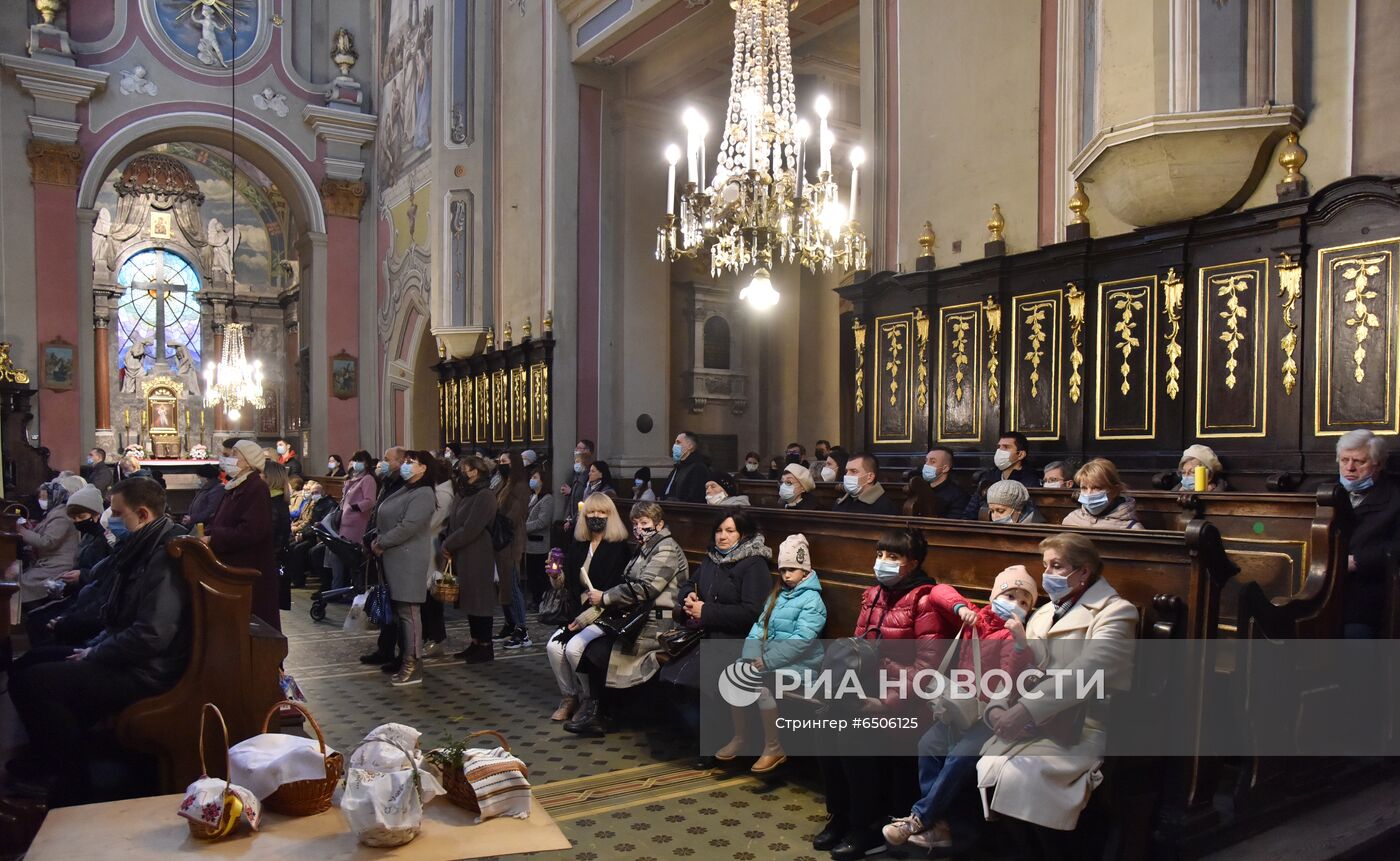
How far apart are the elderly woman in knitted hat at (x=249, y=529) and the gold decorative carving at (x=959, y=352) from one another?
5.30 m

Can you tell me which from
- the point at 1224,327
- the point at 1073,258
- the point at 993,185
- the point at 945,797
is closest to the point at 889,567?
the point at 945,797

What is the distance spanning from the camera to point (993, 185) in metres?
7.87

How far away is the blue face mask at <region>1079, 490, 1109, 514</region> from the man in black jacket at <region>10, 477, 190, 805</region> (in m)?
4.02

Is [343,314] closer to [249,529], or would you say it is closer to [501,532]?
[501,532]

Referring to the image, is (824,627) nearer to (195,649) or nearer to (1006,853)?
(1006,853)

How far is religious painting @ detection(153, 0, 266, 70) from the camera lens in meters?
17.9

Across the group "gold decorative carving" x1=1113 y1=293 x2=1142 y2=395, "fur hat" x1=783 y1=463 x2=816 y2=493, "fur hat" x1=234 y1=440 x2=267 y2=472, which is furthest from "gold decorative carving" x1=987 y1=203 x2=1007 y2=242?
"fur hat" x1=234 y1=440 x2=267 y2=472

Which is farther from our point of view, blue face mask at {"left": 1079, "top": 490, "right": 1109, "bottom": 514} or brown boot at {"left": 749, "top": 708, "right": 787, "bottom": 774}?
brown boot at {"left": 749, "top": 708, "right": 787, "bottom": 774}

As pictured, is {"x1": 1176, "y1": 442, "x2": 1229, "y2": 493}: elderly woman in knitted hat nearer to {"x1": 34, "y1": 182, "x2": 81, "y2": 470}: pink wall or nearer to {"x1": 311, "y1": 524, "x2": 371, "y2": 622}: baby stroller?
{"x1": 311, "y1": 524, "x2": 371, "y2": 622}: baby stroller

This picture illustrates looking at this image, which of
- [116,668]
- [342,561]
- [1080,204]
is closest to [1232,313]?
[1080,204]

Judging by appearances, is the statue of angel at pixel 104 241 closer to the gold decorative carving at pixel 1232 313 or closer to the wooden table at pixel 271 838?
the wooden table at pixel 271 838

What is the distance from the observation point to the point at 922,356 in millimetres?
8250

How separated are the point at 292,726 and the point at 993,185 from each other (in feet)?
21.2

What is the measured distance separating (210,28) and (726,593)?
18.5 metres
